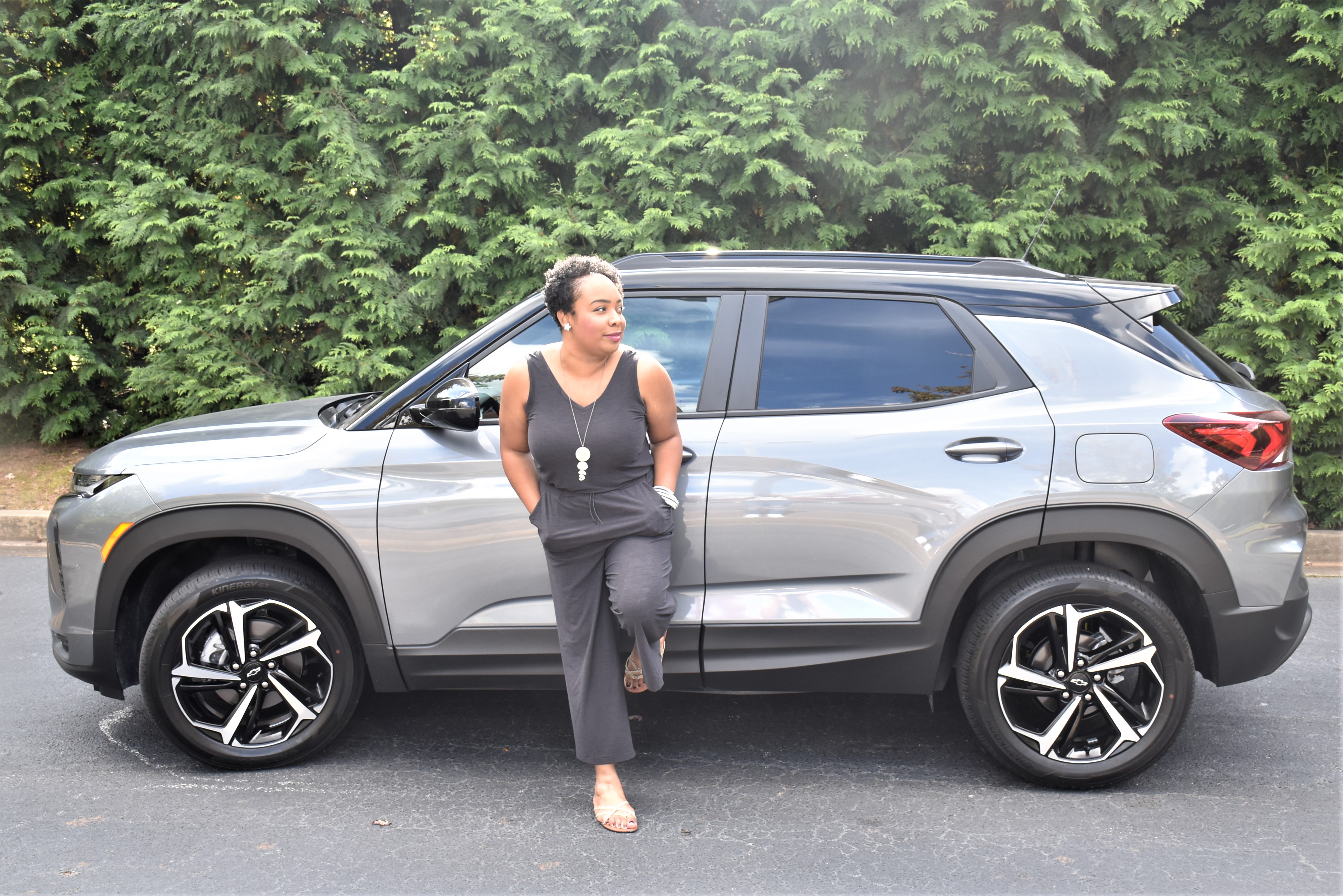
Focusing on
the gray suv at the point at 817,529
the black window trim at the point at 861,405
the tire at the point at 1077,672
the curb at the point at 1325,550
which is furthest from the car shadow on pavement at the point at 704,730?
the curb at the point at 1325,550

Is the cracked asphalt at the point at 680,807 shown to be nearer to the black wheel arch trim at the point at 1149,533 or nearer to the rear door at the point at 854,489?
the rear door at the point at 854,489

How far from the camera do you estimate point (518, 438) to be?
324cm

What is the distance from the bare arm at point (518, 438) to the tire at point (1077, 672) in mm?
1516

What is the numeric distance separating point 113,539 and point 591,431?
5.69 ft

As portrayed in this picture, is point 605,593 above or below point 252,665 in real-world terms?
above

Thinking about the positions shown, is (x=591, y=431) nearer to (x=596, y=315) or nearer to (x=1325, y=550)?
(x=596, y=315)

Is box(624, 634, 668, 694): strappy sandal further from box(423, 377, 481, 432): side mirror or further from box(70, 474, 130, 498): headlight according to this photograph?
box(70, 474, 130, 498): headlight

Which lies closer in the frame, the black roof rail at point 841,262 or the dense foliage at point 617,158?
the black roof rail at point 841,262

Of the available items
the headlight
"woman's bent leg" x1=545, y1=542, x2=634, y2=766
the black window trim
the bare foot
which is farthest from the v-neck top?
the headlight

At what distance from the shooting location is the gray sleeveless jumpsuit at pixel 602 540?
314 cm

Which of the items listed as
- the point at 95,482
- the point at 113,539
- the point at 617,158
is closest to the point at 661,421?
the point at 113,539

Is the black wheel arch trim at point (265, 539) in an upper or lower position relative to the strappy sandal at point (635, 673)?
upper

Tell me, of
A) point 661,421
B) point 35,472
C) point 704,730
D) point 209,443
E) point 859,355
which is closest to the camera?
point 661,421

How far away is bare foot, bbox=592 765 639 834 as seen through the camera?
3.21 m
